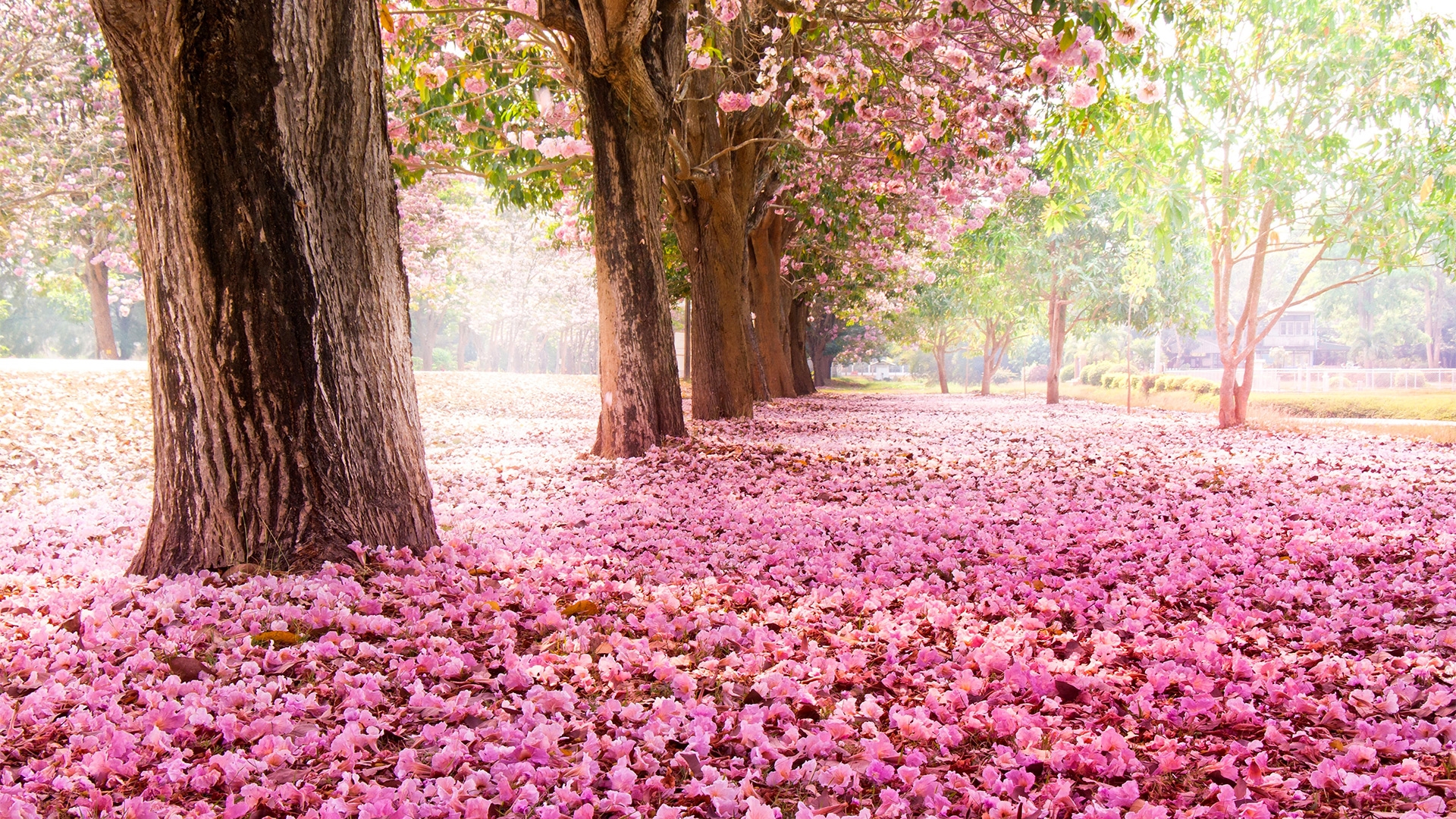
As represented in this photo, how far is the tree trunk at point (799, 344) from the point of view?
24.0m

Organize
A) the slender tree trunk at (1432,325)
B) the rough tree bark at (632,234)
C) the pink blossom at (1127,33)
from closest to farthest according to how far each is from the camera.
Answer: the pink blossom at (1127,33) < the rough tree bark at (632,234) < the slender tree trunk at (1432,325)

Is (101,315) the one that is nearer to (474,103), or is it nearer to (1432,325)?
(474,103)

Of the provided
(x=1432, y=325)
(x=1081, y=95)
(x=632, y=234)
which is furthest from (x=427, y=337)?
(x=1432, y=325)

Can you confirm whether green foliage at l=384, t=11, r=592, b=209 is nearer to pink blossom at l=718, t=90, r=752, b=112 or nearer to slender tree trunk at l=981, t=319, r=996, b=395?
pink blossom at l=718, t=90, r=752, b=112

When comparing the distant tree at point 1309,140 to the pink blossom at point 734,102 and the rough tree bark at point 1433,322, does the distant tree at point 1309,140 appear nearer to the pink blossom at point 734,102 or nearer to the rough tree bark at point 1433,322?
the pink blossom at point 734,102

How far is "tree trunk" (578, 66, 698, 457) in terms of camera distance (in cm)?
812

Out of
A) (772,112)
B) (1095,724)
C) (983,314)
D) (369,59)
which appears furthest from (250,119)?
(983,314)

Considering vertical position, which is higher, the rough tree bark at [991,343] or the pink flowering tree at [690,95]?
the pink flowering tree at [690,95]

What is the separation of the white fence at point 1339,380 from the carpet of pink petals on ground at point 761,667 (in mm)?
26265

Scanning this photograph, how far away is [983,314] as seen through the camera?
29.5 m

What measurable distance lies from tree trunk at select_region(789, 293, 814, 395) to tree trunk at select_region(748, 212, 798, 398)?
2.63 metres

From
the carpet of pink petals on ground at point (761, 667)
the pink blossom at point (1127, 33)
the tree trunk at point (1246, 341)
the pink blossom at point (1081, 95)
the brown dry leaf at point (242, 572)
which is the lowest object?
the carpet of pink petals on ground at point (761, 667)

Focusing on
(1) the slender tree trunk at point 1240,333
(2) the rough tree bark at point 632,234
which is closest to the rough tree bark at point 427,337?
(2) the rough tree bark at point 632,234

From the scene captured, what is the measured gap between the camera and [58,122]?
17.4 m
